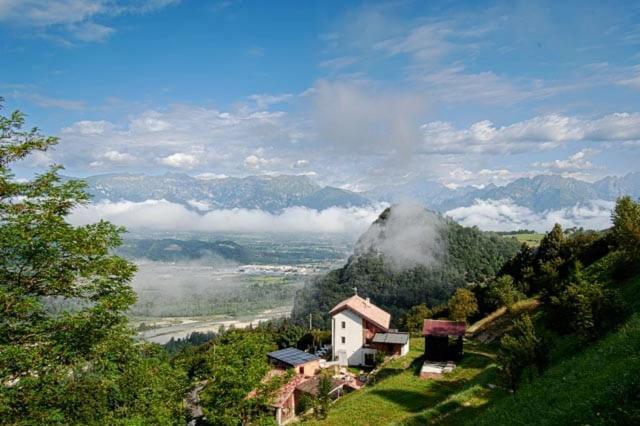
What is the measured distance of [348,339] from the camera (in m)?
Result: 52.2

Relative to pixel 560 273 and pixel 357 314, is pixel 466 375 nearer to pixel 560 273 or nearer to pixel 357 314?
pixel 357 314

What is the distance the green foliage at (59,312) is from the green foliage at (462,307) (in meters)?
Result: 53.0

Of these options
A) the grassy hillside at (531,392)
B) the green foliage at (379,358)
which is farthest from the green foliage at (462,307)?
the green foliage at (379,358)

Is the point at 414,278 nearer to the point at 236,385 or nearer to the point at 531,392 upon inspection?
the point at 531,392

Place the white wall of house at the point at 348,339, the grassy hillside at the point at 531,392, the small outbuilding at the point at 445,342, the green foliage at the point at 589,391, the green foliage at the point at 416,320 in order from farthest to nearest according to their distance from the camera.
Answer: the green foliage at the point at 416,320
the white wall of house at the point at 348,339
the small outbuilding at the point at 445,342
the grassy hillside at the point at 531,392
the green foliage at the point at 589,391

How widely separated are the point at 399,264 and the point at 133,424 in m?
136

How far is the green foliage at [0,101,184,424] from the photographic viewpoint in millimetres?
11758

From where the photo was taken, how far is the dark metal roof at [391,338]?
159ft

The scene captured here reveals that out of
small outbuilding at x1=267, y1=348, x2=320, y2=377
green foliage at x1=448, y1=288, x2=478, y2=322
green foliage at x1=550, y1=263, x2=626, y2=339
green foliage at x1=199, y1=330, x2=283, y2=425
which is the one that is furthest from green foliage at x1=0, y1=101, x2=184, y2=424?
green foliage at x1=448, y1=288, x2=478, y2=322

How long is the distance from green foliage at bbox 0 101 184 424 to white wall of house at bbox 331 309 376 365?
1507 inches

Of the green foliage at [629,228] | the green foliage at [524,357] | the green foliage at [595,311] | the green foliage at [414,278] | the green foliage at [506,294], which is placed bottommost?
the green foliage at [414,278]

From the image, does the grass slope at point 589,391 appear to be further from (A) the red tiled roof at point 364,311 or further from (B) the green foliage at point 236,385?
(A) the red tiled roof at point 364,311

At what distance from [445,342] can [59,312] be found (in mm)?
33605

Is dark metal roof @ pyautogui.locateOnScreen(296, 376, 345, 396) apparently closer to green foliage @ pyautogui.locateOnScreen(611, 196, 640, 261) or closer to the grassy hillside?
the grassy hillside
